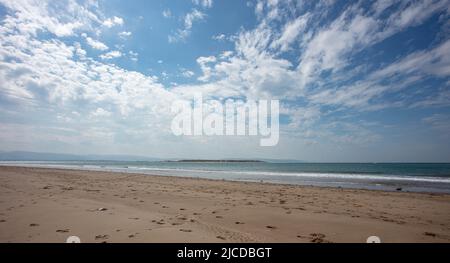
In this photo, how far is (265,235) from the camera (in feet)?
19.0

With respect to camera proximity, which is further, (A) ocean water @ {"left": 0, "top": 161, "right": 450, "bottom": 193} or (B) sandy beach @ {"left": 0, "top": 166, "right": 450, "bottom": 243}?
(A) ocean water @ {"left": 0, "top": 161, "right": 450, "bottom": 193}

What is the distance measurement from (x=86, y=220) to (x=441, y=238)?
9.34 meters

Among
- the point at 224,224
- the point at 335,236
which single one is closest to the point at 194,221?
the point at 224,224

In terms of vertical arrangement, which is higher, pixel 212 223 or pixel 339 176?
pixel 212 223

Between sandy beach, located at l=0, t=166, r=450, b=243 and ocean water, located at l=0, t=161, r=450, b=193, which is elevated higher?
sandy beach, located at l=0, t=166, r=450, b=243

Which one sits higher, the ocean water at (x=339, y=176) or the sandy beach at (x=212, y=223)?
the sandy beach at (x=212, y=223)

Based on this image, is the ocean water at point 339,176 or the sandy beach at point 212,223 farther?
the ocean water at point 339,176

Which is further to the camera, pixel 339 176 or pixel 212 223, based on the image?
pixel 339 176
